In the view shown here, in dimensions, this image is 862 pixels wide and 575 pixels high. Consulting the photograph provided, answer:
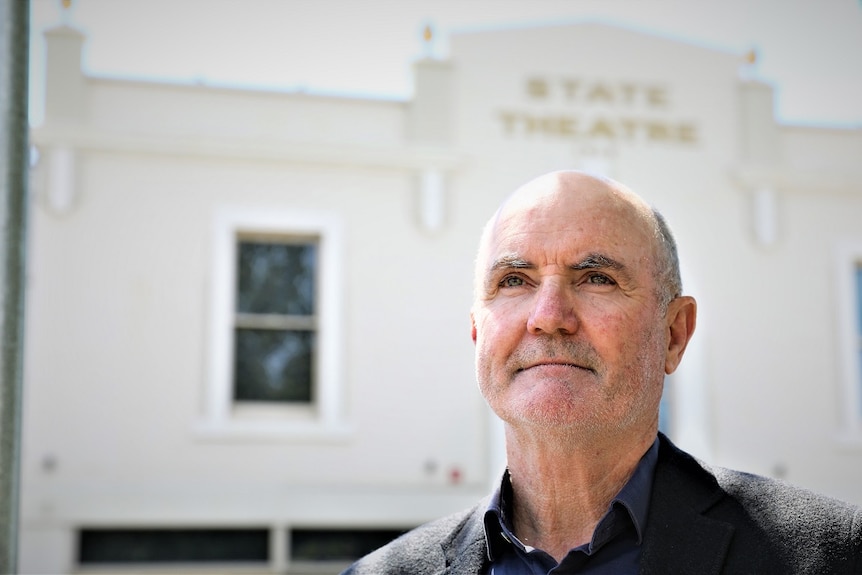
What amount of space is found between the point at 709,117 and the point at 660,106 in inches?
18.3

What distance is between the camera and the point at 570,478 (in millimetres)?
1610

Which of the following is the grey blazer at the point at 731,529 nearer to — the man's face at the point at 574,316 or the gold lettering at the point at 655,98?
the man's face at the point at 574,316

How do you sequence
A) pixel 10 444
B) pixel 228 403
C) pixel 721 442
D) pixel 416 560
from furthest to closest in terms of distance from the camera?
pixel 721 442 → pixel 228 403 → pixel 416 560 → pixel 10 444

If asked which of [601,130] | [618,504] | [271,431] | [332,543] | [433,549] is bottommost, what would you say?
[332,543]

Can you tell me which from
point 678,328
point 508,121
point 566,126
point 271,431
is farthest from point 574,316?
point 566,126

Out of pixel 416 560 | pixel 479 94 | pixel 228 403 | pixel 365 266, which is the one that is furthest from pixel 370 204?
pixel 416 560

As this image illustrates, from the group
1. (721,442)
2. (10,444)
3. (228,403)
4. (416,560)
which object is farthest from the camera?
(721,442)

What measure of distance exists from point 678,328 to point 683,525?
37 cm

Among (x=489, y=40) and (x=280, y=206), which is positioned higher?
(x=489, y=40)

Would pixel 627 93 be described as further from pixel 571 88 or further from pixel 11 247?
pixel 11 247

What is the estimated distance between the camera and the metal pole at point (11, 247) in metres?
1.58

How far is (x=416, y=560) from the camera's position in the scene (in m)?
1.73

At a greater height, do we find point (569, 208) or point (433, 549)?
point (569, 208)

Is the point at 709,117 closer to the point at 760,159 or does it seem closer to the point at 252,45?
the point at 760,159
